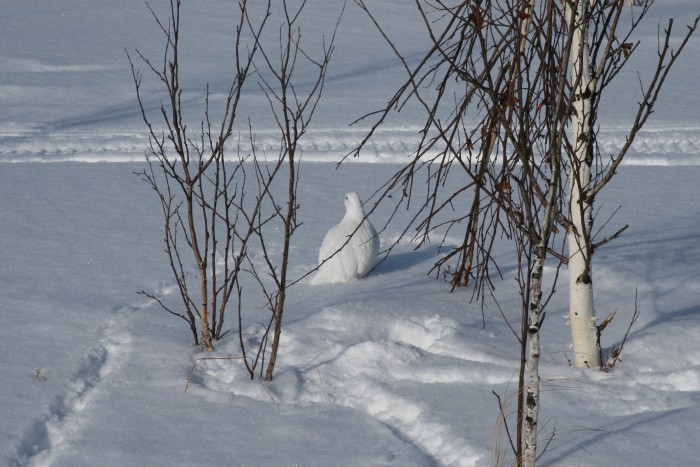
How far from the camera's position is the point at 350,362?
12.9 feet

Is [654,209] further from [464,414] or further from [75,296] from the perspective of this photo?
[75,296]

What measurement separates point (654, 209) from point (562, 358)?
2.77m

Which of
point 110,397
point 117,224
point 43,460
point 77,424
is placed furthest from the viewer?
point 117,224

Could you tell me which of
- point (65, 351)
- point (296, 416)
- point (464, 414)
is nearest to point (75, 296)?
point (65, 351)

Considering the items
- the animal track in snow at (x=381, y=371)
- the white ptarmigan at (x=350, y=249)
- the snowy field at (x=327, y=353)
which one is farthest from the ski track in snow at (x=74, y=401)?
the white ptarmigan at (x=350, y=249)

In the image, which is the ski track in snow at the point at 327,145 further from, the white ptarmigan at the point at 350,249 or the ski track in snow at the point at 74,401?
the ski track in snow at the point at 74,401

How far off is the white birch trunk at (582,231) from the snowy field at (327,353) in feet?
0.45

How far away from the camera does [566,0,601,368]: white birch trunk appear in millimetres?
3361

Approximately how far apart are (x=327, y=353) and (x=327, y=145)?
191 inches

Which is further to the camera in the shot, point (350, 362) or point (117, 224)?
point (117, 224)

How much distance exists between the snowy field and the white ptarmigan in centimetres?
10

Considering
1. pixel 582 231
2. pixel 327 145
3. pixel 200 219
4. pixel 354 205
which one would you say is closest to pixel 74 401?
pixel 354 205

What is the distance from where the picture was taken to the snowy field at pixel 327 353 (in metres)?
3.22

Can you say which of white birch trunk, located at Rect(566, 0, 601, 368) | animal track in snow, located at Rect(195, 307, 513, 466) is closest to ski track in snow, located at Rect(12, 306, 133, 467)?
animal track in snow, located at Rect(195, 307, 513, 466)
